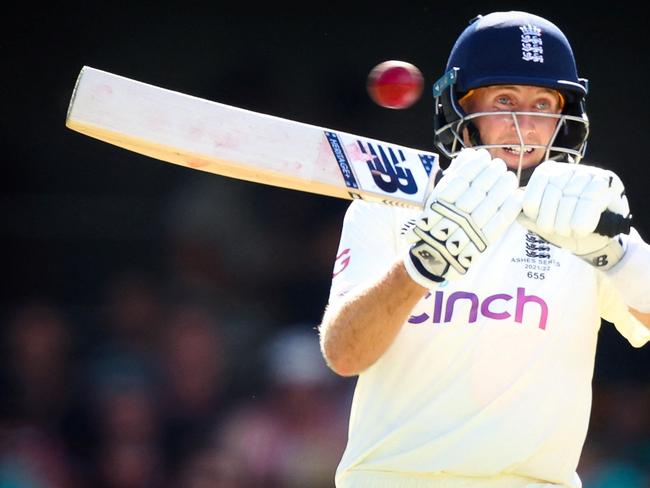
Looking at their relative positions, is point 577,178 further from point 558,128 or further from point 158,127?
point 158,127


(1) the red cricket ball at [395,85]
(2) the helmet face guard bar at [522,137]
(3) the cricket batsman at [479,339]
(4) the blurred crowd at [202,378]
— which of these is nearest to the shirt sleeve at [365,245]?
(3) the cricket batsman at [479,339]

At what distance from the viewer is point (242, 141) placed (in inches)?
80.0

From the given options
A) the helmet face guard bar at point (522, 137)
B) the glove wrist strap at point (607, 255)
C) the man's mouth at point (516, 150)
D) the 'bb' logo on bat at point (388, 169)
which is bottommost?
the glove wrist strap at point (607, 255)

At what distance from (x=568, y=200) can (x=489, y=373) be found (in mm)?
420

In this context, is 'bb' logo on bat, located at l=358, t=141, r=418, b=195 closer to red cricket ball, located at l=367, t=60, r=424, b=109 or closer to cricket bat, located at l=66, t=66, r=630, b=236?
cricket bat, located at l=66, t=66, r=630, b=236

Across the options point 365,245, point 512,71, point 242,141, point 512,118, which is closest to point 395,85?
point 512,71

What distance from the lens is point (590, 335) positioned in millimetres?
2303

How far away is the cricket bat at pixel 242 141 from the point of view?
2023mm

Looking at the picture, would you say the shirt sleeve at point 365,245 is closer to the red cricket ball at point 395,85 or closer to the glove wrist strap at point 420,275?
the glove wrist strap at point 420,275

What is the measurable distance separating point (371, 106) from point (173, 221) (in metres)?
0.89

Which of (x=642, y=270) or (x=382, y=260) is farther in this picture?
(x=382, y=260)

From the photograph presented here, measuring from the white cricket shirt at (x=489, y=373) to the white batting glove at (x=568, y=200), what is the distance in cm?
28

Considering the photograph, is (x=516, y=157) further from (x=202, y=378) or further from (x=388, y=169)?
(x=202, y=378)

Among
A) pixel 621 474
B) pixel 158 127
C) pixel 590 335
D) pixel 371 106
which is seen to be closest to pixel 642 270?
pixel 590 335
